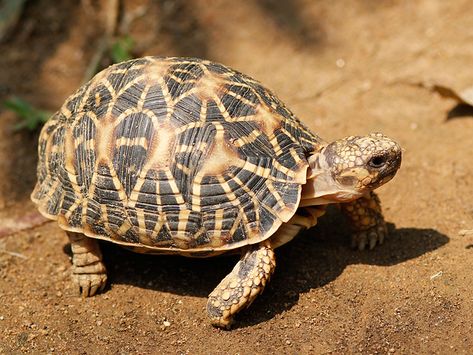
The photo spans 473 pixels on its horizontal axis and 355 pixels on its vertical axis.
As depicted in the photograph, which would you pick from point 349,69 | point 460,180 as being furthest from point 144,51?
point 460,180

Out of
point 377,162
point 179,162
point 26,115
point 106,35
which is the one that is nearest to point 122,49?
point 106,35

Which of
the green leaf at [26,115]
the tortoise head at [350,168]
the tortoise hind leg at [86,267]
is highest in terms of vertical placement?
the tortoise head at [350,168]

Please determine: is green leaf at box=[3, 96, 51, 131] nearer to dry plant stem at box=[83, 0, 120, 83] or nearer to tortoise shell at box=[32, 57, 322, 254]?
dry plant stem at box=[83, 0, 120, 83]

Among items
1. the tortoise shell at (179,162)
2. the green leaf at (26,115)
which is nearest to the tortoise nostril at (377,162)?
the tortoise shell at (179,162)

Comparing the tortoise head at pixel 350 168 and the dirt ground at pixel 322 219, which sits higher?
the tortoise head at pixel 350 168

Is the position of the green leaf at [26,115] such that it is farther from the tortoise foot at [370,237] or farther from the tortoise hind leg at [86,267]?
the tortoise foot at [370,237]

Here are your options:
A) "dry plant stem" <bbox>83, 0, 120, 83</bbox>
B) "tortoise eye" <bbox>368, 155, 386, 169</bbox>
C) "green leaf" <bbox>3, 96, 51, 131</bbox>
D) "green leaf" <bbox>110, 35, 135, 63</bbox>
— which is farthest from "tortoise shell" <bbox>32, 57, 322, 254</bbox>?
"dry plant stem" <bbox>83, 0, 120, 83</bbox>
